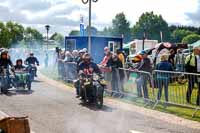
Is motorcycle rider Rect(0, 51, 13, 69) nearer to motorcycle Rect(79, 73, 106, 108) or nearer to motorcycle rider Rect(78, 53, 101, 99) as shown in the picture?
motorcycle rider Rect(78, 53, 101, 99)

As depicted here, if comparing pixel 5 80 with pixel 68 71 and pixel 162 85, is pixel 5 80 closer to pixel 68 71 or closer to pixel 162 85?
pixel 68 71

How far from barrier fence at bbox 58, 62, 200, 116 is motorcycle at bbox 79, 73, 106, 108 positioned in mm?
1353

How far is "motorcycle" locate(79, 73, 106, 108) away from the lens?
14539 millimetres

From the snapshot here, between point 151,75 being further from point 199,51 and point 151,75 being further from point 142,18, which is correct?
point 142,18

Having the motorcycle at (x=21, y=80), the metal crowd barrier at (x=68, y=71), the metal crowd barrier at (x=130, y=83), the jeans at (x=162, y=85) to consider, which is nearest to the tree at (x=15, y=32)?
the metal crowd barrier at (x=68, y=71)

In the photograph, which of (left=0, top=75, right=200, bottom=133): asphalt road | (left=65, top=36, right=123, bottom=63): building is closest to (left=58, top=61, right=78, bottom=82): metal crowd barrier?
(left=65, top=36, right=123, bottom=63): building

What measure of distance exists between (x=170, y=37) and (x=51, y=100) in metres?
121

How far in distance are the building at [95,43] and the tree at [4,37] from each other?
170 feet

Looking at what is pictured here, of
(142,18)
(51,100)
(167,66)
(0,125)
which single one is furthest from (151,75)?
(142,18)

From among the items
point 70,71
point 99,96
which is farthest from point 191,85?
point 70,71

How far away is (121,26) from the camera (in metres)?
125

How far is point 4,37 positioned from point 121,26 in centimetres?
4993

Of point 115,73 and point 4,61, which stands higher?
point 4,61

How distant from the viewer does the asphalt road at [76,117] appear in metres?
10.5
